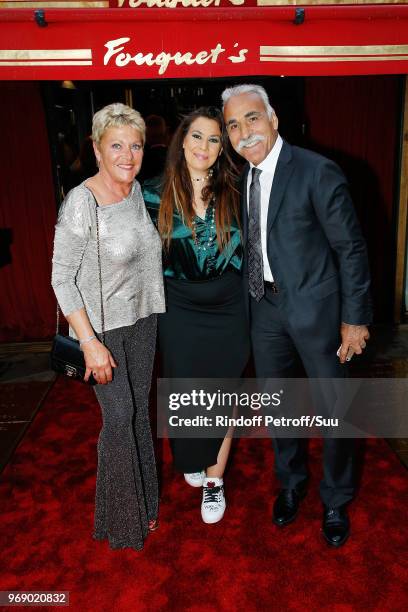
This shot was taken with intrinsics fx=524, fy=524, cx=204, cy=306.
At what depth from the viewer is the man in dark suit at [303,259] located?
207 centimetres

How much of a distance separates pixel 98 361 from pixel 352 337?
1045 millimetres

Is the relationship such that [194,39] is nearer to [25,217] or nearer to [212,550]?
[212,550]

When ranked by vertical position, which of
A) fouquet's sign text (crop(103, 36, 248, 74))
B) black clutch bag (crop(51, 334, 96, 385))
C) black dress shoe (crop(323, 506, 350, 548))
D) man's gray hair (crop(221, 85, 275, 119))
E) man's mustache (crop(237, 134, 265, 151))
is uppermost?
fouquet's sign text (crop(103, 36, 248, 74))

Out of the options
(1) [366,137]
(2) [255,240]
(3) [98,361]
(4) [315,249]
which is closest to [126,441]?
(3) [98,361]

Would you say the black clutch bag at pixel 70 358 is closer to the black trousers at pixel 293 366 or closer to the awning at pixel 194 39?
the black trousers at pixel 293 366

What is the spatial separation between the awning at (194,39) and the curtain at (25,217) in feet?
7.96

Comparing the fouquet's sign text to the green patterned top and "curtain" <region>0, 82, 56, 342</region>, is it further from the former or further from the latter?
"curtain" <region>0, 82, 56, 342</region>

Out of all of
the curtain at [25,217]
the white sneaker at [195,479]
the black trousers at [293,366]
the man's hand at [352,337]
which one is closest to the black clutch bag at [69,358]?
the black trousers at [293,366]

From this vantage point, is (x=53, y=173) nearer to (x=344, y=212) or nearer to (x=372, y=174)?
(x=372, y=174)

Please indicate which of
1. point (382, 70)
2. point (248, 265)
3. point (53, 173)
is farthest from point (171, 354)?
point (53, 173)

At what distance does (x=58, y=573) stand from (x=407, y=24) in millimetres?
2681

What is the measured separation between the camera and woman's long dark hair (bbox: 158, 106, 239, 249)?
2.22 metres

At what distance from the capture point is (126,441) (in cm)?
215

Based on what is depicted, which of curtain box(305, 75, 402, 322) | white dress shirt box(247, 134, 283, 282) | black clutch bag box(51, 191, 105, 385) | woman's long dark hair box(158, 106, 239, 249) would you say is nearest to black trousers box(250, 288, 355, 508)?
white dress shirt box(247, 134, 283, 282)
